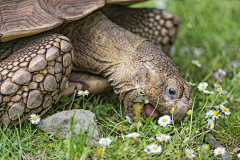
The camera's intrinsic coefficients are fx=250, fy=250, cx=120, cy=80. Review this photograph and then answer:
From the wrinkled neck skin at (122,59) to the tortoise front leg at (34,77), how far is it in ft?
1.10

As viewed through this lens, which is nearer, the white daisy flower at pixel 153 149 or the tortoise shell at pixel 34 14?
the white daisy flower at pixel 153 149

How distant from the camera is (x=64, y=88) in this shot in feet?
7.52

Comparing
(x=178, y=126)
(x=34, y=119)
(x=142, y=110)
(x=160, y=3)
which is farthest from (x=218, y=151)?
(x=160, y=3)

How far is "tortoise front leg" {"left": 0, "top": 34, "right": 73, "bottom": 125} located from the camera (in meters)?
1.90

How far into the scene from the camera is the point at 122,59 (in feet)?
7.36

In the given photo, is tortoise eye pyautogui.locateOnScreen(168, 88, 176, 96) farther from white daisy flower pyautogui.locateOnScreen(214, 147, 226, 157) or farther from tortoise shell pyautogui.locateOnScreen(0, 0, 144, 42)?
tortoise shell pyautogui.locateOnScreen(0, 0, 144, 42)

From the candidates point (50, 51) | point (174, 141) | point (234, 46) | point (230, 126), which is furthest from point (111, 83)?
point (234, 46)

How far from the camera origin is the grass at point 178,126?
66.9 inches

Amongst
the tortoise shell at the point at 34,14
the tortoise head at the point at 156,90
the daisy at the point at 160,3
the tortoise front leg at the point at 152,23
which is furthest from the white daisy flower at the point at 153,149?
the daisy at the point at 160,3

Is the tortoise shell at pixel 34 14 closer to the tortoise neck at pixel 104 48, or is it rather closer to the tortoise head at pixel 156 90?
the tortoise neck at pixel 104 48

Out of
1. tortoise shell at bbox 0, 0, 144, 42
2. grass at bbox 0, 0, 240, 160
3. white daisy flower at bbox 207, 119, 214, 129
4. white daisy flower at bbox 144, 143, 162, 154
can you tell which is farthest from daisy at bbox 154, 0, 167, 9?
white daisy flower at bbox 144, 143, 162, 154

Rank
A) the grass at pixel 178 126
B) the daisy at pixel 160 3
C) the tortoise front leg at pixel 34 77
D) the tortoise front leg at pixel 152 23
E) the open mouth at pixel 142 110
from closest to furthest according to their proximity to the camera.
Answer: the grass at pixel 178 126 → the tortoise front leg at pixel 34 77 → the open mouth at pixel 142 110 → the tortoise front leg at pixel 152 23 → the daisy at pixel 160 3

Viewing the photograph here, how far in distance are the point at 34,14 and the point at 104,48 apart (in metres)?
0.68

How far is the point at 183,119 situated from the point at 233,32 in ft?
8.37
